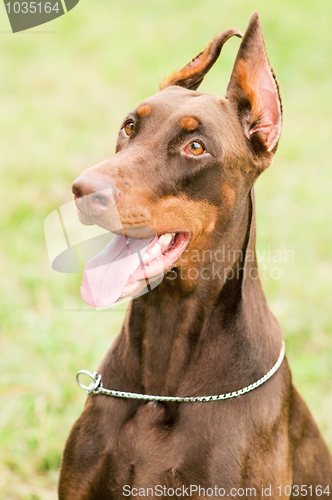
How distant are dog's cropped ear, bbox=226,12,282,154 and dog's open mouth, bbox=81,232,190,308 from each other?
2.00 feet

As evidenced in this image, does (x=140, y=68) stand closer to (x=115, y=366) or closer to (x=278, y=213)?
(x=278, y=213)

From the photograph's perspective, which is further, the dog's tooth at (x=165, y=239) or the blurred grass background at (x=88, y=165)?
the blurred grass background at (x=88, y=165)

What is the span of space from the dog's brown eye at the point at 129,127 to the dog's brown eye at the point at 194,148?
0.36 m

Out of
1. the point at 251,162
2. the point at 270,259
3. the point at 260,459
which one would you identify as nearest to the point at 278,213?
the point at 270,259

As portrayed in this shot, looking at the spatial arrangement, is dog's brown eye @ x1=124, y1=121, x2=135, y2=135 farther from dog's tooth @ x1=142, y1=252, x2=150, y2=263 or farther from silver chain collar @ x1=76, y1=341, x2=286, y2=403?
silver chain collar @ x1=76, y1=341, x2=286, y2=403

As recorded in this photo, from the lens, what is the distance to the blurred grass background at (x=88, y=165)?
156 inches

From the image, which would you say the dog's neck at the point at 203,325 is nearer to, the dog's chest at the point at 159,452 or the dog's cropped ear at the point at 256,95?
the dog's chest at the point at 159,452

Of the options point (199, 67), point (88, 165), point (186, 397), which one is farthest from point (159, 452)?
point (88, 165)

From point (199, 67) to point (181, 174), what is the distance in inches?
29.9

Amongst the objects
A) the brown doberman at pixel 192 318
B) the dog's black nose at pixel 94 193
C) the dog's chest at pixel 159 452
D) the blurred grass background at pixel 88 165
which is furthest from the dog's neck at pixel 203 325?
the blurred grass background at pixel 88 165

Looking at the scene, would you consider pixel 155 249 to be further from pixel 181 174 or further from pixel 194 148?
pixel 194 148

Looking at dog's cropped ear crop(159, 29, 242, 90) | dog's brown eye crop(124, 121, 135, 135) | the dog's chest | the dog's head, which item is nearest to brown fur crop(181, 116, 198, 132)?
the dog's head

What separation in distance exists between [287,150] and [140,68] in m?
3.24

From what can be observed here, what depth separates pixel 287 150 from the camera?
7836 mm
